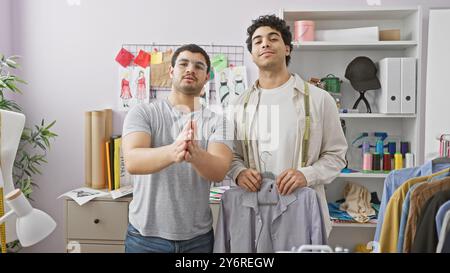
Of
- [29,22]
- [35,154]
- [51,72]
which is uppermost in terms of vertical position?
[29,22]

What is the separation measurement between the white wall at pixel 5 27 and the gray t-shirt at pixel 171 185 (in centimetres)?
125

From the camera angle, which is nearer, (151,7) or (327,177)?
(327,177)

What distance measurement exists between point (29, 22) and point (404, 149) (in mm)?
1662

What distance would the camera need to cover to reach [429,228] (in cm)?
83

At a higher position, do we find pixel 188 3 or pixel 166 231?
pixel 188 3

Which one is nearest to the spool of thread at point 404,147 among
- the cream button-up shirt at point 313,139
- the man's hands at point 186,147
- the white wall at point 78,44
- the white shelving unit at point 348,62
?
the white shelving unit at point 348,62

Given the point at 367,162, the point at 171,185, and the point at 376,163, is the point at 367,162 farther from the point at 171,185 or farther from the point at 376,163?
the point at 171,185

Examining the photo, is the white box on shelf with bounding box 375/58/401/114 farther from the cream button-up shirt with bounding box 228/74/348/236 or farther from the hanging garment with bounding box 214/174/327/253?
the hanging garment with bounding box 214/174/327/253

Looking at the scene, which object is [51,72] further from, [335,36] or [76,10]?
[335,36]

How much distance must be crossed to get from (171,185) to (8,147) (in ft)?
1.23

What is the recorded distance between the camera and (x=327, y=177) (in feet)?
3.78
